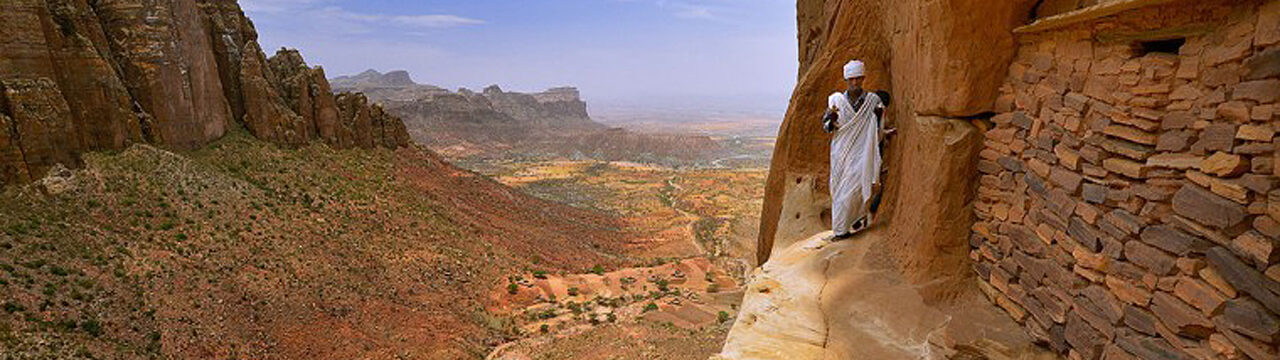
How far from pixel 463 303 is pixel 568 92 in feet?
504

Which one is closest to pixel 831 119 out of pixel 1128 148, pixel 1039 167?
pixel 1039 167

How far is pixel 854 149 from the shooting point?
26.9ft

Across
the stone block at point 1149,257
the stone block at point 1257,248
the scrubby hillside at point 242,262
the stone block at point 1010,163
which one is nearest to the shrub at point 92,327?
the scrubby hillside at point 242,262

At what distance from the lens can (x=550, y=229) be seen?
110ft

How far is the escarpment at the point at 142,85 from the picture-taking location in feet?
56.1

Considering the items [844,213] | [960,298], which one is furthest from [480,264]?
[960,298]

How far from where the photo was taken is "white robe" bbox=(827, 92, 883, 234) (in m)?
7.98

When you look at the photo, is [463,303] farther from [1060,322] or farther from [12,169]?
[1060,322]

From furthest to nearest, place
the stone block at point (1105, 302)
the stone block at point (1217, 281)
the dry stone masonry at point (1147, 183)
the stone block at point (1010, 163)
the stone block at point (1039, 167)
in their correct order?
the stone block at point (1010, 163) < the stone block at point (1039, 167) < the stone block at point (1105, 302) < the stone block at point (1217, 281) < the dry stone masonry at point (1147, 183)

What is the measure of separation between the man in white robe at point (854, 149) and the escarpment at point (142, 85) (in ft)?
68.5

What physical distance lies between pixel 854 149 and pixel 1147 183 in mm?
4328

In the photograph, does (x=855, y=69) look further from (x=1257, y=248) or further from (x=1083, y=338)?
(x=1257, y=248)

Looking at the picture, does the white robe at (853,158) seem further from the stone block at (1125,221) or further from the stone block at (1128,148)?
the stone block at (1125,221)

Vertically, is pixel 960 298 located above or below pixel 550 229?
above
